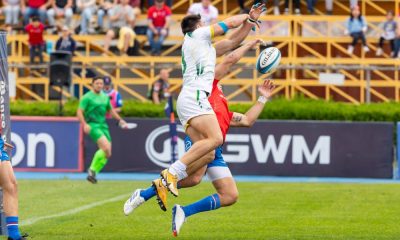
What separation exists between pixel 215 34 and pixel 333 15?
21156 millimetres

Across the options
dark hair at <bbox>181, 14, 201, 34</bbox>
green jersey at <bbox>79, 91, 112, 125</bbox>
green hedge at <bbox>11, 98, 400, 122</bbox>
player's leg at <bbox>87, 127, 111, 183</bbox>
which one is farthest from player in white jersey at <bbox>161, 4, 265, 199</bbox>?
green hedge at <bbox>11, 98, 400, 122</bbox>

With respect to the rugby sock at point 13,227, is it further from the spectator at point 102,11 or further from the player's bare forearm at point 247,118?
the spectator at point 102,11

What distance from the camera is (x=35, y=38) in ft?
104

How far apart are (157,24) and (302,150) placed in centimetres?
719

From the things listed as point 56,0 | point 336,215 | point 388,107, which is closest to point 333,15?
point 388,107

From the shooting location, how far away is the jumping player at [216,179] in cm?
1278

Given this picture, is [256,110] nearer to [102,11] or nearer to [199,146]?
[199,146]

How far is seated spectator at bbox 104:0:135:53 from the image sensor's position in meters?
32.3

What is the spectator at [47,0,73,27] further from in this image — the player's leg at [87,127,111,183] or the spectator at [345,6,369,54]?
the player's leg at [87,127,111,183]

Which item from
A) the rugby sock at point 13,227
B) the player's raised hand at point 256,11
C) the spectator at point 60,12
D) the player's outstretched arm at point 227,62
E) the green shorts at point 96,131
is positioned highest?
the player's raised hand at point 256,11

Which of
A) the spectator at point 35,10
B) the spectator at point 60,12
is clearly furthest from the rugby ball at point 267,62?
the spectator at point 35,10

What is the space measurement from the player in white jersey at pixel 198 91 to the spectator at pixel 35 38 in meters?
18.9

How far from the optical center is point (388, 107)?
28.2m

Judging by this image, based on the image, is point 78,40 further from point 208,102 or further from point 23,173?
point 208,102
